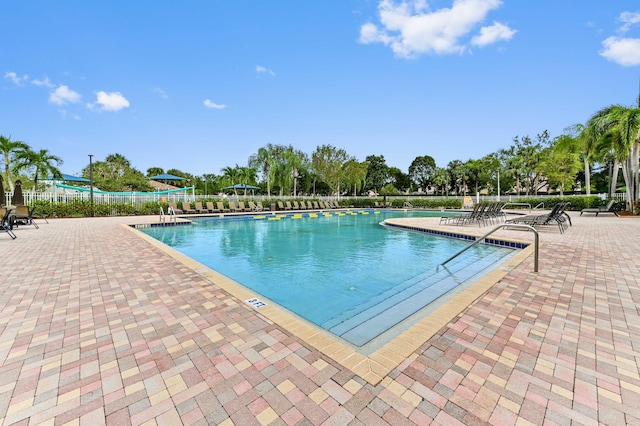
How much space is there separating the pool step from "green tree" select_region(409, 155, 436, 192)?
52445mm

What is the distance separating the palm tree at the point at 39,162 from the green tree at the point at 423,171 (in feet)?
170

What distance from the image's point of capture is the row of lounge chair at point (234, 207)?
18.3 meters

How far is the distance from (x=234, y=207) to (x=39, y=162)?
1368cm

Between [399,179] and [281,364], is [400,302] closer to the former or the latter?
[281,364]

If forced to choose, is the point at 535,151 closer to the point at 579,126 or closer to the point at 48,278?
the point at 579,126

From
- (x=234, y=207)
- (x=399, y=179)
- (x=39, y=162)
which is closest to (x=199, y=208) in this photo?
(x=234, y=207)

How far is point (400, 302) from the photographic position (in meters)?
3.60

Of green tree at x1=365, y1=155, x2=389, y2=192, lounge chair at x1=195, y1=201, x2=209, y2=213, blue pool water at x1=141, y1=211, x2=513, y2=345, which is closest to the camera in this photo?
blue pool water at x1=141, y1=211, x2=513, y2=345

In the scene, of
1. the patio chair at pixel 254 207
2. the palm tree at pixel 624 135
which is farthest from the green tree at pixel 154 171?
the palm tree at pixel 624 135

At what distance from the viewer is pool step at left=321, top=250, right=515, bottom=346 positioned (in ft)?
9.45

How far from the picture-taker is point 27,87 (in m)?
16.3

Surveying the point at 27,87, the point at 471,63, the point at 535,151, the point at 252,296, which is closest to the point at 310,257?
the point at 252,296

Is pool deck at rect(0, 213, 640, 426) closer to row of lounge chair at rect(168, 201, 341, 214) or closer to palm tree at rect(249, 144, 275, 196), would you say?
row of lounge chair at rect(168, 201, 341, 214)

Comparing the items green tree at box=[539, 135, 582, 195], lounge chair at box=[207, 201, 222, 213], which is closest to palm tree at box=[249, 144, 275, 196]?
lounge chair at box=[207, 201, 222, 213]
